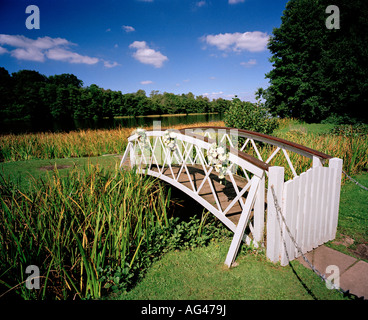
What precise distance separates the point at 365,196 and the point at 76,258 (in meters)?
6.34

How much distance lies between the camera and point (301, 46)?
71.4ft

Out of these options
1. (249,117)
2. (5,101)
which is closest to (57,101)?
(5,101)

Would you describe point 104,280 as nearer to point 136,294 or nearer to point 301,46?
point 136,294

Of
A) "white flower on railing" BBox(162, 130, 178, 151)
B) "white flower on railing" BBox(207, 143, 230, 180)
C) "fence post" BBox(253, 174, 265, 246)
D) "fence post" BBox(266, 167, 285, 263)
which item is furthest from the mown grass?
"white flower on railing" BBox(207, 143, 230, 180)

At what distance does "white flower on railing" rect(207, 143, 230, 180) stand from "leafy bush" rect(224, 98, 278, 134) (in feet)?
20.3

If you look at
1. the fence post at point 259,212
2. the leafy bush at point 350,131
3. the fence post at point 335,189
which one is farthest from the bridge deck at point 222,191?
the leafy bush at point 350,131

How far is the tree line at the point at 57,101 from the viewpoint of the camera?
152 feet

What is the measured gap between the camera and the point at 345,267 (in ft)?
8.75

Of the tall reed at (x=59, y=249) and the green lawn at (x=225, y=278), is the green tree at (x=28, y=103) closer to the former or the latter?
the tall reed at (x=59, y=249)

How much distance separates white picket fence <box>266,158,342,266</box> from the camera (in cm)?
257

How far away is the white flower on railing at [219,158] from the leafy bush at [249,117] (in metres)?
6.18

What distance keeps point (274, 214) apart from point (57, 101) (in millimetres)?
58205

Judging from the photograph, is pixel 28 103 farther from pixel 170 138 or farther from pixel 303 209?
pixel 303 209
